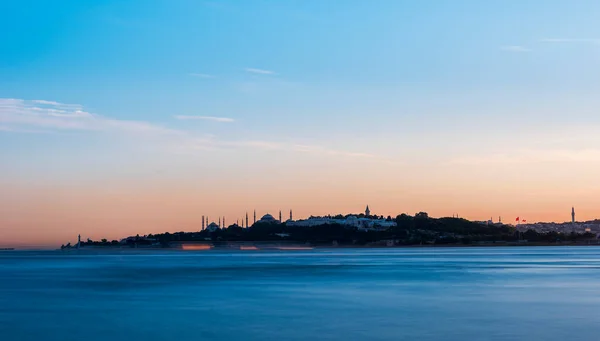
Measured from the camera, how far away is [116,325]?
96.4 ft

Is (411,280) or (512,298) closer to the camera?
(512,298)

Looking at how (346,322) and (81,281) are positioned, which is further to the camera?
(81,281)

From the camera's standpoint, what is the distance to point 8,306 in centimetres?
3628

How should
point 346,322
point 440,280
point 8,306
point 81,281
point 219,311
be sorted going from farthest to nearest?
point 81,281 → point 440,280 → point 8,306 → point 219,311 → point 346,322

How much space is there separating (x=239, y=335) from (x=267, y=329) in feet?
5.48

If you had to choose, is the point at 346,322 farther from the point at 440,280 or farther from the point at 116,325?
the point at 440,280

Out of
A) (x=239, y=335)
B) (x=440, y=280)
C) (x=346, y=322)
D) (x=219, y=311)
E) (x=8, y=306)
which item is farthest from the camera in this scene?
(x=440, y=280)

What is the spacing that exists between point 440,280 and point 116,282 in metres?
22.0

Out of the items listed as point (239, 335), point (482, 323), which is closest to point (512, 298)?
point (482, 323)

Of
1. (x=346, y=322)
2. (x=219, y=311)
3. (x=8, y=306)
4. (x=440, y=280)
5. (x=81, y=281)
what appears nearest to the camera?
(x=346, y=322)

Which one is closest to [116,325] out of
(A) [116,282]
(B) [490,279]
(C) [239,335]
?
(C) [239,335]

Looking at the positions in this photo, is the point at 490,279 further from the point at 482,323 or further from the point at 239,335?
the point at 239,335

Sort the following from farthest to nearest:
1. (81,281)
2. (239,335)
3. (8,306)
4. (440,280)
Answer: (81,281)
(440,280)
(8,306)
(239,335)

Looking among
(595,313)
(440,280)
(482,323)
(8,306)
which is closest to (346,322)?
(482,323)
